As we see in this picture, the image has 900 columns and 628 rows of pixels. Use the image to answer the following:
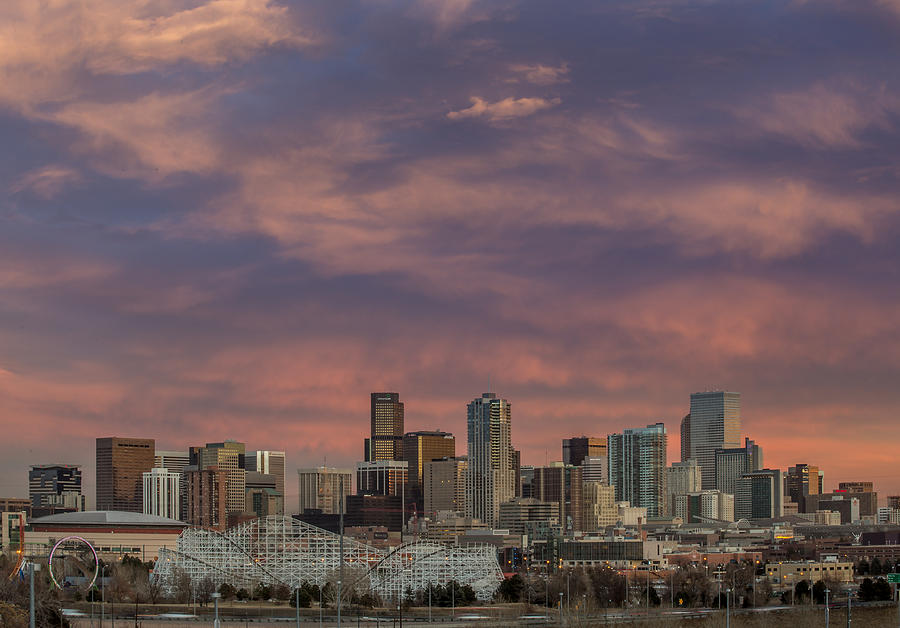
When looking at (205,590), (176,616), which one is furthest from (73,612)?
(205,590)

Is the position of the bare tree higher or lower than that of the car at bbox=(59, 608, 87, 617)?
lower

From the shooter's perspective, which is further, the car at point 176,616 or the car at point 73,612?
the car at point 176,616

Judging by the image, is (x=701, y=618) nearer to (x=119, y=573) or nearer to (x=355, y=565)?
(x=355, y=565)

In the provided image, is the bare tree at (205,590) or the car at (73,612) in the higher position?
the car at (73,612)

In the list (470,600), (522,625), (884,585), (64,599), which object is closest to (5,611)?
(522,625)

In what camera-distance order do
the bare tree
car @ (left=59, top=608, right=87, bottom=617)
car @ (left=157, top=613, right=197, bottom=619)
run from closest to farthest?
car @ (left=59, top=608, right=87, bottom=617) < car @ (left=157, top=613, right=197, bottom=619) < the bare tree

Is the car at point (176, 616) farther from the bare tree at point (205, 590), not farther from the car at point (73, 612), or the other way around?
the bare tree at point (205, 590)

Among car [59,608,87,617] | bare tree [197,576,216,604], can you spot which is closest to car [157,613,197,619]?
car [59,608,87,617]

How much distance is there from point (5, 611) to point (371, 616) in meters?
72.3

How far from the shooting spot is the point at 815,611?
6230 inches

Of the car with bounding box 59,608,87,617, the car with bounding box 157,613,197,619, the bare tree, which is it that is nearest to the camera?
the car with bounding box 59,608,87,617

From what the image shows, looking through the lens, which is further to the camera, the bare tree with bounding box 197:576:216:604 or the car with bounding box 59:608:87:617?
the bare tree with bounding box 197:576:216:604

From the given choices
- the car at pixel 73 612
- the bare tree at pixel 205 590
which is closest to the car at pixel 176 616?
the car at pixel 73 612

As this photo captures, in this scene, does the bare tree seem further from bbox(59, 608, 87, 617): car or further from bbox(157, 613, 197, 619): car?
bbox(59, 608, 87, 617): car
